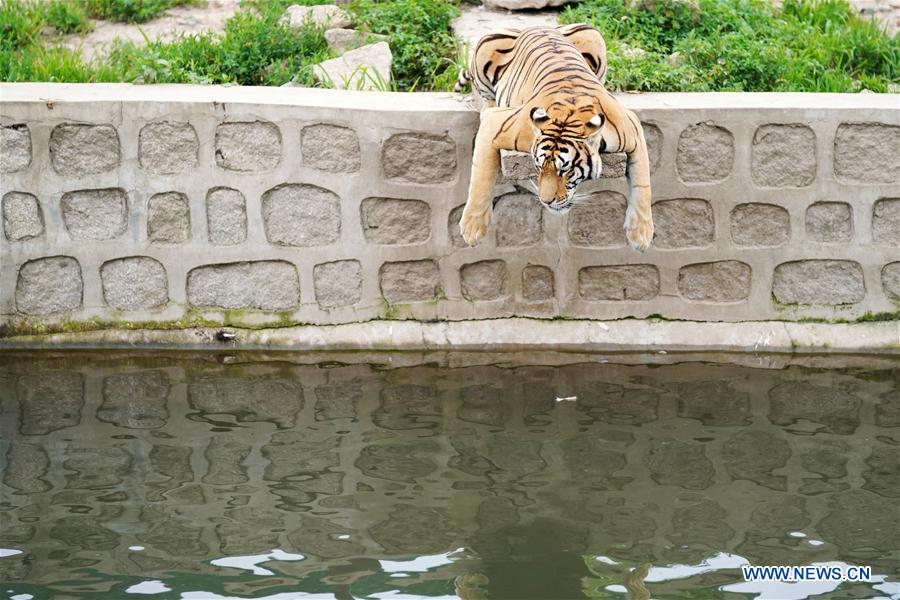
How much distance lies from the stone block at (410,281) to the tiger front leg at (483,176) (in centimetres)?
73

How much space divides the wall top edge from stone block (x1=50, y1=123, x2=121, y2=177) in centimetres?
14

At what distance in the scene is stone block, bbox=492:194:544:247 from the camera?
227 inches

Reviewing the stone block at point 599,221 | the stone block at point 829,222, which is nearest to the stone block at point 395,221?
the stone block at point 599,221

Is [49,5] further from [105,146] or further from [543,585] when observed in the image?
[543,585]

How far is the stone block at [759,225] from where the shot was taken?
5773 mm

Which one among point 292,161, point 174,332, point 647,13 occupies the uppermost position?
point 647,13

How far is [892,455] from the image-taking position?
4734 millimetres

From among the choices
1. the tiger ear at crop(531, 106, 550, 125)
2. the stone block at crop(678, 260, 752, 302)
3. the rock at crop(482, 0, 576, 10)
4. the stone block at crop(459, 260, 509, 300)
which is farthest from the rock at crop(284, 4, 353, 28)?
the stone block at crop(678, 260, 752, 302)

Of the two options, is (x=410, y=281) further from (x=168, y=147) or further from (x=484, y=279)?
(x=168, y=147)

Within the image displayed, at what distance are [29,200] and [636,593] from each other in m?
3.59

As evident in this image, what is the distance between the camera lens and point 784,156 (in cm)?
570

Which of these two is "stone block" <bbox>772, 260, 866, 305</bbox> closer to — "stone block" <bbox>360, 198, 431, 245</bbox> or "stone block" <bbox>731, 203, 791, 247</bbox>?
"stone block" <bbox>731, 203, 791, 247</bbox>

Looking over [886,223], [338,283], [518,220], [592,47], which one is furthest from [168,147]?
[886,223]

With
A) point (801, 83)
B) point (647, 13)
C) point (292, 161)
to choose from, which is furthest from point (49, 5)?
point (801, 83)
